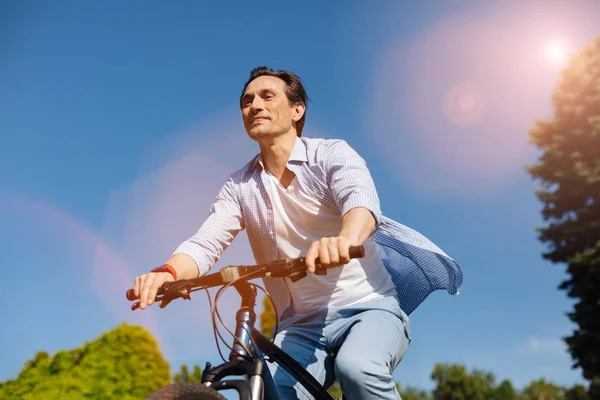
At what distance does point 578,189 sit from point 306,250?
60.4ft

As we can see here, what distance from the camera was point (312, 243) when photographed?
2602mm

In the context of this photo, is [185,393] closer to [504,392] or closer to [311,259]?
[311,259]

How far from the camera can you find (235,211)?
3430 mm

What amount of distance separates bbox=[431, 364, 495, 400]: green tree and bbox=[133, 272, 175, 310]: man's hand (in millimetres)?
88557

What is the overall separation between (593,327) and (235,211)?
16816mm

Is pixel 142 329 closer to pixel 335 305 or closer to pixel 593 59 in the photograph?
pixel 335 305

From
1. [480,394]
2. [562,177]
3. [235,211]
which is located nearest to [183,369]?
[562,177]

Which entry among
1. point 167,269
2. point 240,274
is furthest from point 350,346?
point 167,269

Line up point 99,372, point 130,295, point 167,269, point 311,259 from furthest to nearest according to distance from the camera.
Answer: point 99,372
point 167,269
point 130,295
point 311,259

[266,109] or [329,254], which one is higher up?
[266,109]

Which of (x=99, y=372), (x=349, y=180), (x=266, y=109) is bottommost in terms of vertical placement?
(x=349, y=180)

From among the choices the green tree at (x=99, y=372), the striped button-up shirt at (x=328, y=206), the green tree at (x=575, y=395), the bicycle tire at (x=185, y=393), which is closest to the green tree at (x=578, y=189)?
the green tree at (x=575, y=395)

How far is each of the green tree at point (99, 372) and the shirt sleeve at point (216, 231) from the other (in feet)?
33.0

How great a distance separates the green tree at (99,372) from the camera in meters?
11.7
